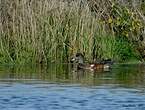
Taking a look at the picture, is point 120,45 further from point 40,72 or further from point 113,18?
point 40,72

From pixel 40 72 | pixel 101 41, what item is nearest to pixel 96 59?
pixel 101 41

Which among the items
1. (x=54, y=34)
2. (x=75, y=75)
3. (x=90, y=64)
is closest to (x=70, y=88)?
(x=75, y=75)

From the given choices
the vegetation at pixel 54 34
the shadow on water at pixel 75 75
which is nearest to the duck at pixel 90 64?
the shadow on water at pixel 75 75

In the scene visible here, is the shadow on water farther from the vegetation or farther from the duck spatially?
the vegetation

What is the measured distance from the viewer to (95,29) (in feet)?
65.4

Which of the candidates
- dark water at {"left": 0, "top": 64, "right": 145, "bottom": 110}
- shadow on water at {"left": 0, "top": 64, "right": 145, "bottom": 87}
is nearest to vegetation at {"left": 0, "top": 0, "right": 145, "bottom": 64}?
shadow on water at {"left": 0, "top": 64, "right": 145, "bottom": 87}

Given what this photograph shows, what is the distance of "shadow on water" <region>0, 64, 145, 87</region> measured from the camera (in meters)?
15.2

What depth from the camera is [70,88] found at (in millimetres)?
13875

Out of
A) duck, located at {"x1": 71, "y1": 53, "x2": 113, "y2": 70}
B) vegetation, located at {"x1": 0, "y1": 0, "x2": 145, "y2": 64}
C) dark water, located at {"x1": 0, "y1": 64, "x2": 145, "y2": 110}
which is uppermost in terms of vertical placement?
vegetation, located at {"x1": 0, "y1": 0, "x2": 145, "y2": 64}

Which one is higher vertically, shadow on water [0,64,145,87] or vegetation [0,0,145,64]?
vegetation [0,0,145,64]

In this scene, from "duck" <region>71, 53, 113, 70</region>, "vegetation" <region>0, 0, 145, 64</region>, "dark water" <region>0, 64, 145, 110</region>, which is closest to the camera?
"dark water" <region>0, 64, 145, 110</region>

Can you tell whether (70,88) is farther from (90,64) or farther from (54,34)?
(54,34)

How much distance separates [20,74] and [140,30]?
18.8 feet

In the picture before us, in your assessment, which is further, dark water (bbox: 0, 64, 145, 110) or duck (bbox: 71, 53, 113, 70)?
duck (bbox: 71, 53, 113, 70)
